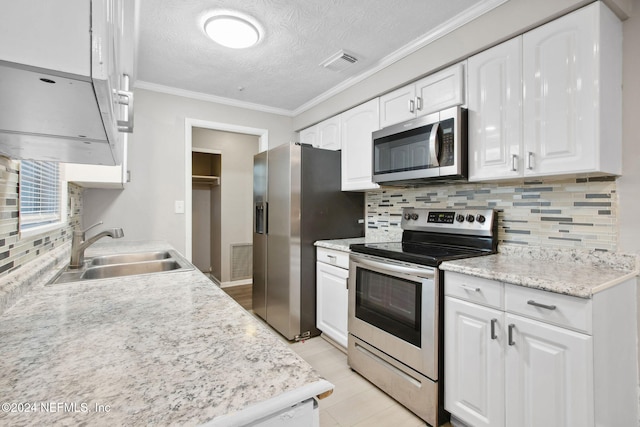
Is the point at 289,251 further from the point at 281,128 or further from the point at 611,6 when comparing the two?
the point at 611,6

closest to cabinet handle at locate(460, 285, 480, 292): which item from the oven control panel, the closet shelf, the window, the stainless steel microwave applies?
the oven control panel

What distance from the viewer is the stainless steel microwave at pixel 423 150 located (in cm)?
184

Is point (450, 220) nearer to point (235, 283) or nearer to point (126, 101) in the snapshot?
point (126, 101)

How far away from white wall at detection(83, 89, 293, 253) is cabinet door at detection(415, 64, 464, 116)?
219 cm

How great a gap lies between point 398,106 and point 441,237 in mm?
1050

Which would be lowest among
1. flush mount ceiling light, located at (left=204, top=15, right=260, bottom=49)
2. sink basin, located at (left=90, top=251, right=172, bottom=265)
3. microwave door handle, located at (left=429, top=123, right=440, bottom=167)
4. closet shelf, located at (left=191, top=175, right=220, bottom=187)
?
sink basin, located at (left=90, top=251, right=172, bottom=265)

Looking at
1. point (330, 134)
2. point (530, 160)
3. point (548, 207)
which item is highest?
point (330, 134)

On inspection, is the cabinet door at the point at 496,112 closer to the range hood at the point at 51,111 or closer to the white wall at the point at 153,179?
the range hood at the point at 51,111

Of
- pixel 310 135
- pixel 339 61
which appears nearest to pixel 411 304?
pixel 339 61

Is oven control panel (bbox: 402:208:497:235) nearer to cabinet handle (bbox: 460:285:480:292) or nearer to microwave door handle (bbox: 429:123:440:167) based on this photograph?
microwave door handle (bbox: 429:123:440:167)

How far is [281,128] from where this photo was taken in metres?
3.70

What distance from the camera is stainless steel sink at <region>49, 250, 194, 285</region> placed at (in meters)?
1.44

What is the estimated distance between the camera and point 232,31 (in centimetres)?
196

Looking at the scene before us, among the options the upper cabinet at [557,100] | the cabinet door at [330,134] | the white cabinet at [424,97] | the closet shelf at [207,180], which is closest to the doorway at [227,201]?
the closet shelf at [207,180]
